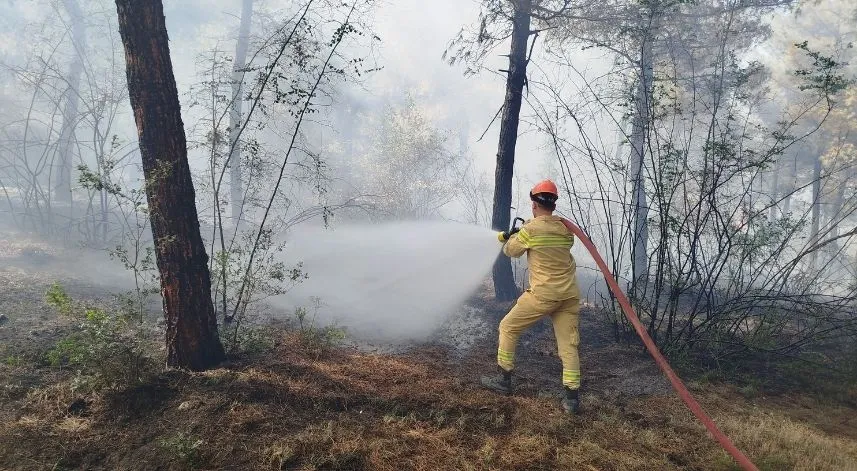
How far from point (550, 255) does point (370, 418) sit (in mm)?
2285

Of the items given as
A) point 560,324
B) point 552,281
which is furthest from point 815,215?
point 552,281

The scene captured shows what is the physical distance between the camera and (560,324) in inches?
184

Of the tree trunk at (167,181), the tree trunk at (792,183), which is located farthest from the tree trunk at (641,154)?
the tree trunk at (167,181)

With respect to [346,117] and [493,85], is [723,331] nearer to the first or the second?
[346,117]

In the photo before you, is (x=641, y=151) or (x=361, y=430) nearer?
(x=361, y=430)

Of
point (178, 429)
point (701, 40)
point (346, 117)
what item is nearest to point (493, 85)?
point (346, 117)

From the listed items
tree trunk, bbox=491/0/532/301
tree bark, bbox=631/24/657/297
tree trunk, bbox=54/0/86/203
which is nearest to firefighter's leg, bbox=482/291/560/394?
tree bark, bbox=631/24/657/297

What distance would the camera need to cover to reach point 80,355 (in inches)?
160

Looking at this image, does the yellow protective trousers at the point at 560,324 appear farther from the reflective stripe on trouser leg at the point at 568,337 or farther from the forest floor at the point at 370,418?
the forest floor at the point at 370,418

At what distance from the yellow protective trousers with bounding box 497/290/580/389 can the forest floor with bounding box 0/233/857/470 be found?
1.30ft

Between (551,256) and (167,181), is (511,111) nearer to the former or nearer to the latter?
(551,256)

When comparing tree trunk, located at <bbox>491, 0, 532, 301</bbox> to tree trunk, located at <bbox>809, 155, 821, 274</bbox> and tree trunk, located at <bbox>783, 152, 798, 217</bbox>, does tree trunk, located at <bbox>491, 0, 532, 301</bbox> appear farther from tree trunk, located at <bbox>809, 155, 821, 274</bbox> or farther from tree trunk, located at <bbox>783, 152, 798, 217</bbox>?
tree trunk, located at <bbox>809, 155, 821, 274</bbox>

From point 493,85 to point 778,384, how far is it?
65387 mm

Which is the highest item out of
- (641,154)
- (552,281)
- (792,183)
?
(792,183)
